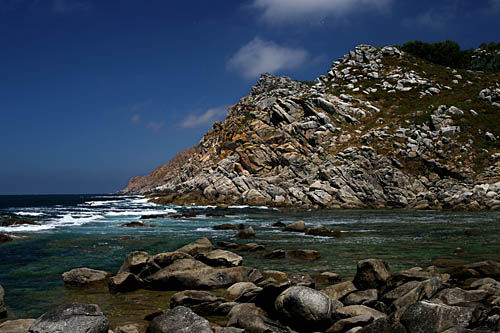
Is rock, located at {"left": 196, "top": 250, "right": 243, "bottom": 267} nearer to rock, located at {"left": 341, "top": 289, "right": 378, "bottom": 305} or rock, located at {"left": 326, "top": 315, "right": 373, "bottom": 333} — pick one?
rock, located at {"left": 341, "top": 289, "right": 378, "bottom": 305}

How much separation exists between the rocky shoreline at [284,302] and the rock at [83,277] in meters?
0.04

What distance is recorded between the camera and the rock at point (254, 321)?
859 cm

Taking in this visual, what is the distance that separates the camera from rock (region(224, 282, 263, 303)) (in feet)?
35.5

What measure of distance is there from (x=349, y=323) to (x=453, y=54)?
429ft

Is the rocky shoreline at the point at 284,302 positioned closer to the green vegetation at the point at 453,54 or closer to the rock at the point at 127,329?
the rock at the point at 127,329

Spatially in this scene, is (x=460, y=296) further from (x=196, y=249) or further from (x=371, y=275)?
(x=196, y=249)

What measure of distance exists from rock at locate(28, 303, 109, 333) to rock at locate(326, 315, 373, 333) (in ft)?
16.6

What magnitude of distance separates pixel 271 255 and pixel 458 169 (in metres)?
53.4

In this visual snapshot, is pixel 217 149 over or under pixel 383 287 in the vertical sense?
over

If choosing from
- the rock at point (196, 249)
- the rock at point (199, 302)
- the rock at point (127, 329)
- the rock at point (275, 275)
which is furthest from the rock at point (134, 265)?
the rock at point (127, 329)

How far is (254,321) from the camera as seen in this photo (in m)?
8.77

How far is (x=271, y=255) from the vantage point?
19.6 metres

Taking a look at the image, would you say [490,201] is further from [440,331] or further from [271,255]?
[440,331]

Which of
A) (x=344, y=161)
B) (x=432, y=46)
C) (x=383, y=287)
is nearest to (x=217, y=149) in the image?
(x=344, y=161)
